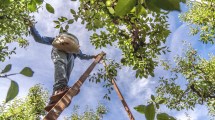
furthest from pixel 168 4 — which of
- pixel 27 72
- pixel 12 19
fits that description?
pixel 12 19

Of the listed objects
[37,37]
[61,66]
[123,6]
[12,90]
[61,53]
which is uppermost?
[37,37]

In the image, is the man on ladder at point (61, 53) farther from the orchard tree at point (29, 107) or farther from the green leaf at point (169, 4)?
the orchard tree at point (29, 107)

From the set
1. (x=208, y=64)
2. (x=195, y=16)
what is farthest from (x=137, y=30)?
(x=208, y=64)

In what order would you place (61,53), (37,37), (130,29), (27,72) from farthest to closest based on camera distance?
(37,37)
(61,53)
(130,29)
(27,72)

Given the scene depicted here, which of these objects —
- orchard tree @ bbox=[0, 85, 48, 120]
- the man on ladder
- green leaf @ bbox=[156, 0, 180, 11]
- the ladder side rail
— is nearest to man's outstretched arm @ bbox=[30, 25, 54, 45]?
the man on ladder

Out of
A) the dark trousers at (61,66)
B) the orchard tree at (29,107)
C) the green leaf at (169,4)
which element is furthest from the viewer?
the orchard tree at (29,107)

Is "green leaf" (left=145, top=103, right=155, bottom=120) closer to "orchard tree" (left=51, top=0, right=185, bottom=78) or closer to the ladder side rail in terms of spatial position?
"orchard tree" (left=51, top=0, right=185, bottom=78)

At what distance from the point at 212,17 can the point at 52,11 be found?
13.0 metres

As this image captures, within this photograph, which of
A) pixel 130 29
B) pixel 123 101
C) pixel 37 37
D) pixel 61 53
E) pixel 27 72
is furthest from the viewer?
pixel 123 101

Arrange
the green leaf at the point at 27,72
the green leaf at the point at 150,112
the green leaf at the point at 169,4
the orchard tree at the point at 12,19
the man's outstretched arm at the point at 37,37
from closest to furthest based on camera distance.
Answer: the green leaf at the point at 169,4 → the green leaf at the point at 150,112 → the green leaf at the point at 27,72 → the man's outstretched arm at the point at 37,37 → the orchard tree at the point at 12,19

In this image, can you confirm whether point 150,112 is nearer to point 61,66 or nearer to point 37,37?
point 61,66

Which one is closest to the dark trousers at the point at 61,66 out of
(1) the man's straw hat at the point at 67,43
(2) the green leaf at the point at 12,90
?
(1) the man's straw hat at the point at 67,43

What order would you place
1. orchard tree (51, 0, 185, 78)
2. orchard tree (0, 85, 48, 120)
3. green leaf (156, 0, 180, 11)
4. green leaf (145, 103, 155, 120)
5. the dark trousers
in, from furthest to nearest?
orchard tree (0, 85, 48, 120), the dark trousers, orchard tree (51, 0, 185, 78), green leaf (145, 103, 155, 120), green leaf (156, 0, 180, 11)

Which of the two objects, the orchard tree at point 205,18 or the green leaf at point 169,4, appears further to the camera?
the orchard tree at point 205,18
